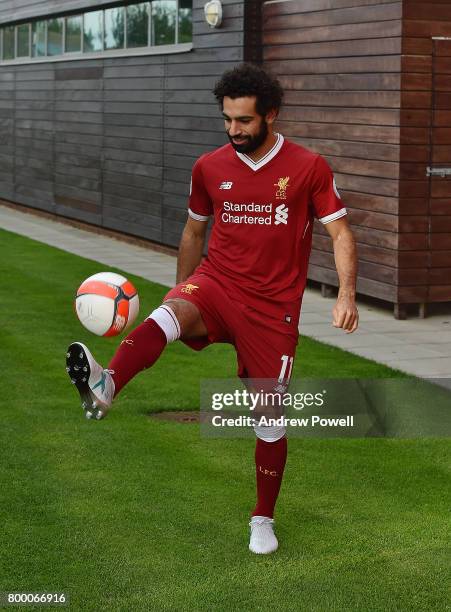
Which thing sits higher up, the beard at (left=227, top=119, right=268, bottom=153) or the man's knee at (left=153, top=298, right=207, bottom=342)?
the beard at (left=227, top=119, right=268, bottom=153)

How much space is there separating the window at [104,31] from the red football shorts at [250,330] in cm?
1247

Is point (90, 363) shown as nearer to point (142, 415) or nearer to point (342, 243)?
point (342, 243)

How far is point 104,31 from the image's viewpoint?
2156cm

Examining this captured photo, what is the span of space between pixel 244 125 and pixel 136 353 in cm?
122

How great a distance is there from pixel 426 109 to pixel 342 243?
7.32 metres

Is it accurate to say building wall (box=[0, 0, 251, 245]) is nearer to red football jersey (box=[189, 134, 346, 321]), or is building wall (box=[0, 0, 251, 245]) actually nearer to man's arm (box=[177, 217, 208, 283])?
man's arm (box=[177, 217, 208, 283])

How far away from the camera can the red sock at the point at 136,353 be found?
18.8 ft

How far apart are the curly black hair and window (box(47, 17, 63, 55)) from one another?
18.7 m

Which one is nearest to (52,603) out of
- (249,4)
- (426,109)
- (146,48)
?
(426,109)

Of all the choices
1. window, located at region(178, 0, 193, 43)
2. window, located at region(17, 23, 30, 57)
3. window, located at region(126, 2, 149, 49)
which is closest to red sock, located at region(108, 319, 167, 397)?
window, located at region(178, 0, 193, 43)

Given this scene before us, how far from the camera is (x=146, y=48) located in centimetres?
1958

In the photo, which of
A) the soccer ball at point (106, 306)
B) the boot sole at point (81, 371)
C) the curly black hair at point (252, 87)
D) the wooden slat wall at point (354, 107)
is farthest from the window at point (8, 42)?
the boot sole at point (81, 371)

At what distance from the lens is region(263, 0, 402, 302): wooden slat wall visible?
1310 centimetres

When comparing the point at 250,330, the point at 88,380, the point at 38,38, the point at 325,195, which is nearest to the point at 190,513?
the point at 250,330
